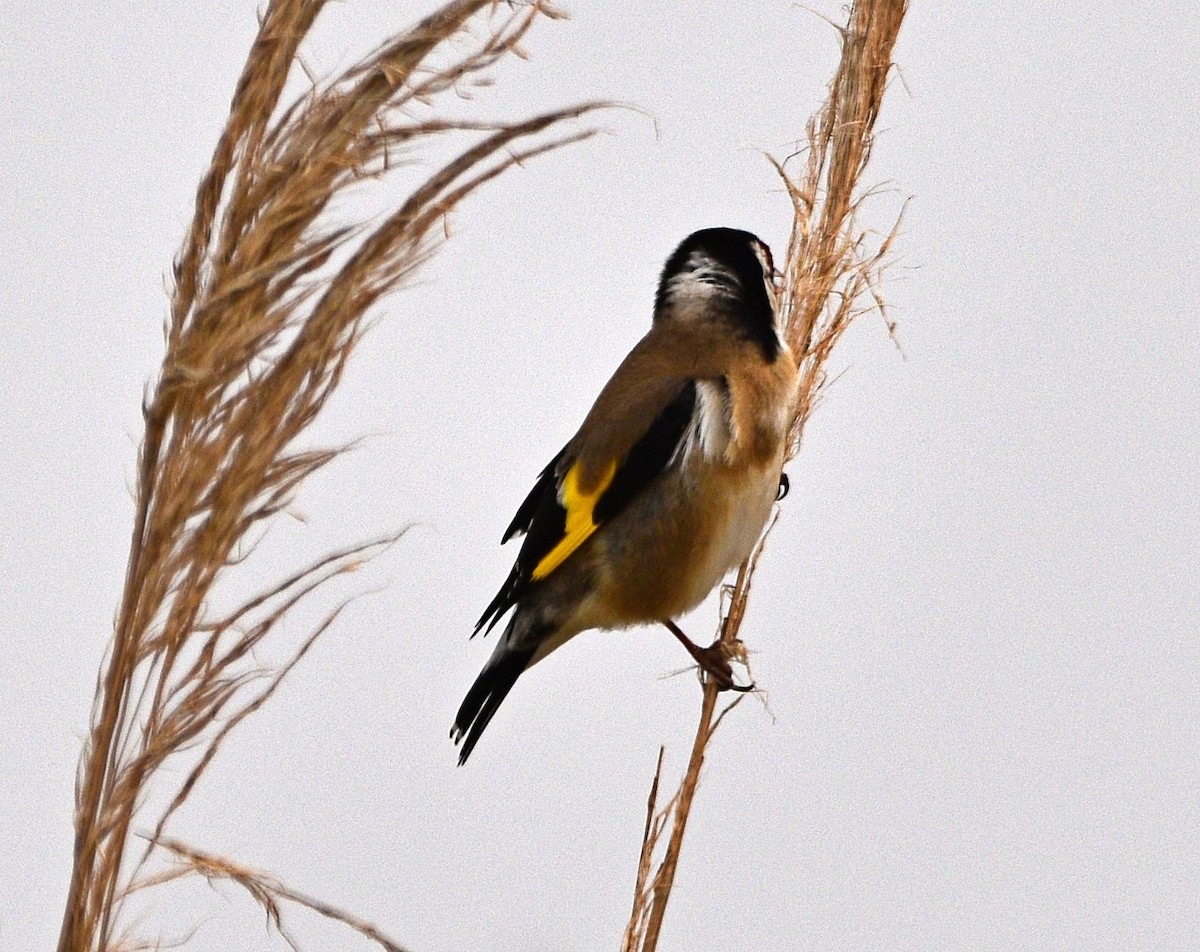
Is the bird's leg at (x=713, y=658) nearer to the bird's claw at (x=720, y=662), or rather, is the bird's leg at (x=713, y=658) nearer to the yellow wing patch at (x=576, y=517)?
the bird's claw at (x=720, y=662)

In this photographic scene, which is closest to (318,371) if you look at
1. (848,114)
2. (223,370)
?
(223,370)

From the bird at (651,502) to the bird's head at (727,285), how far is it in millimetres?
108

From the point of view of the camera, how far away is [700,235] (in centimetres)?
369

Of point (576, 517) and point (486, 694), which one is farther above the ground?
point (576, 517)

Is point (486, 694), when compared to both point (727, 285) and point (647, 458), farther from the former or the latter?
point (727, 285)

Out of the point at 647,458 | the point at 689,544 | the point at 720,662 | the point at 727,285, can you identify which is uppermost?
the point at 727,285

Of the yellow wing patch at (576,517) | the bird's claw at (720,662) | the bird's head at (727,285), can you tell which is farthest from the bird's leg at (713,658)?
the bird's head at (727,285)

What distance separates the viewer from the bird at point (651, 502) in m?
3.32

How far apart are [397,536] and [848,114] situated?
1300 millimetres

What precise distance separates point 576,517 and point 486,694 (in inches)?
17.4

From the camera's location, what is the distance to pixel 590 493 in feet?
10.9

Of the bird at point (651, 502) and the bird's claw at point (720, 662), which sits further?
the bird at point (651, 502)

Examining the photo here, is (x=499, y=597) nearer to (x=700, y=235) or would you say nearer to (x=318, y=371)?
(x=700, y=235)

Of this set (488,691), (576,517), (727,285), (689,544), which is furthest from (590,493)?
(727,285)
